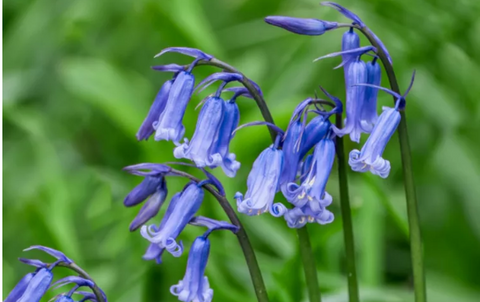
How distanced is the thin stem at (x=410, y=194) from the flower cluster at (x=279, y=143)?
2 centimetres

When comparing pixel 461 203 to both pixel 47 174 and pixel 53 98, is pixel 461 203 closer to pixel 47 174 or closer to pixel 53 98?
pixel 47 174

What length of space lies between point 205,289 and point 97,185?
Result: 163 centimetres

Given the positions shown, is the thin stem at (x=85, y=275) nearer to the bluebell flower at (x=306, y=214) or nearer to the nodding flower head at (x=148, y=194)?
the nodding flower head at (x=148, y=194)

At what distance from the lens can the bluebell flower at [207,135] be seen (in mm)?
1042

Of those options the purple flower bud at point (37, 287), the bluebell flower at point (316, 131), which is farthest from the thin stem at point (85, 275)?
the bluebell flower at point (316, 131)

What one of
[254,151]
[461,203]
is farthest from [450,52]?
[254,151]

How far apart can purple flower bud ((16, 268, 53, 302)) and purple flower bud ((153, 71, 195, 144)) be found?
0.25m

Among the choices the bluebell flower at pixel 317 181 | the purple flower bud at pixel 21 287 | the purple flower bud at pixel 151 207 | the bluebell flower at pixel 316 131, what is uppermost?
the bluebell flower at pixel 316 131

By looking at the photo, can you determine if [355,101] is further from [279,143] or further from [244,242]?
[244,242]

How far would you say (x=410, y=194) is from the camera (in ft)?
3.57

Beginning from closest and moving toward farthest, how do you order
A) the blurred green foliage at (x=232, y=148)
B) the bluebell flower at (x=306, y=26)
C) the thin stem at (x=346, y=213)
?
1. the bluebell flower at (x=306, y=26)
2. the thin stem at (x=346, y=213)
3. the blurred green foliage at (x=232, y=148)

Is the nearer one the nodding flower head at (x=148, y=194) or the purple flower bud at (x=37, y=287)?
the purple flower bud at (x=37, y=287)

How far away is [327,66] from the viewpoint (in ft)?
9.45

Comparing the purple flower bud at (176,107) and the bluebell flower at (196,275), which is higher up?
the purple flower bud at (176,107)
